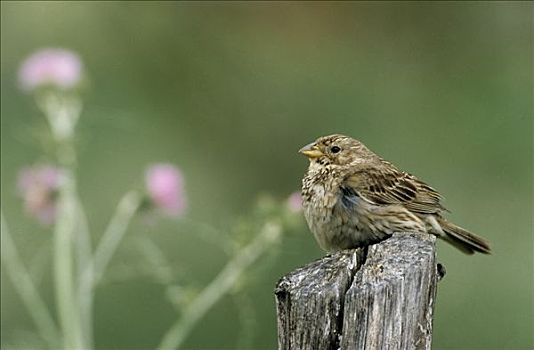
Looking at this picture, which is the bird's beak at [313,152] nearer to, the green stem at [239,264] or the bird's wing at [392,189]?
the bird's wing at [392,189]

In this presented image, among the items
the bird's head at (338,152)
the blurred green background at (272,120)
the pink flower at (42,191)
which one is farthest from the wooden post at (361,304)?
the blurred green background at (272,120)

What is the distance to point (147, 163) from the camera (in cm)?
949

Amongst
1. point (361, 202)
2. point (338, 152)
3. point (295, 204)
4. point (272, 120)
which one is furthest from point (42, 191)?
point (272, 120)

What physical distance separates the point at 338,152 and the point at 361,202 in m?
0.25

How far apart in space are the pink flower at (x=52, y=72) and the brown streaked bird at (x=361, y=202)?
0.88 meters

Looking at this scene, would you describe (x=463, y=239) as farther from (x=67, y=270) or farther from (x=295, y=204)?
(x=67, y=270)

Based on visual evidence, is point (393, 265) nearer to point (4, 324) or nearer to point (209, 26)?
point (4, 324)

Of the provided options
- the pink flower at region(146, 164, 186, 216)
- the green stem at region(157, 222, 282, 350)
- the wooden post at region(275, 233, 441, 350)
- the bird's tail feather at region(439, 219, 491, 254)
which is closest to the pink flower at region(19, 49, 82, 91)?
the pink flower at region(146, 164, 186, 216)

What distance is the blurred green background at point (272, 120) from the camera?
771cm

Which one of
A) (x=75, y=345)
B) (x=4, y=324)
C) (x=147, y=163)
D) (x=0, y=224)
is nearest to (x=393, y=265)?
(x=75, y=345)

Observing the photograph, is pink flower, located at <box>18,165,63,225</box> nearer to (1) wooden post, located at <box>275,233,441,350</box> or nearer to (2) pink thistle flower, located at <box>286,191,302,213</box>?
(2) pink thistle flower, located at <box>286,191,302,213</box>

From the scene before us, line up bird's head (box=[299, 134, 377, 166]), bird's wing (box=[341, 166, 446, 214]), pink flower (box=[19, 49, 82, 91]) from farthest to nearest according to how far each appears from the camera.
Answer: pink flower (box=[19, 49, 82, 91]) < bird's head (box=[299, 134, 377, 166]) < bird's wing (box=[341, 166, 446, 214])

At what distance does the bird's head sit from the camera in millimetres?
4918

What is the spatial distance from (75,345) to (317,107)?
5.85m
